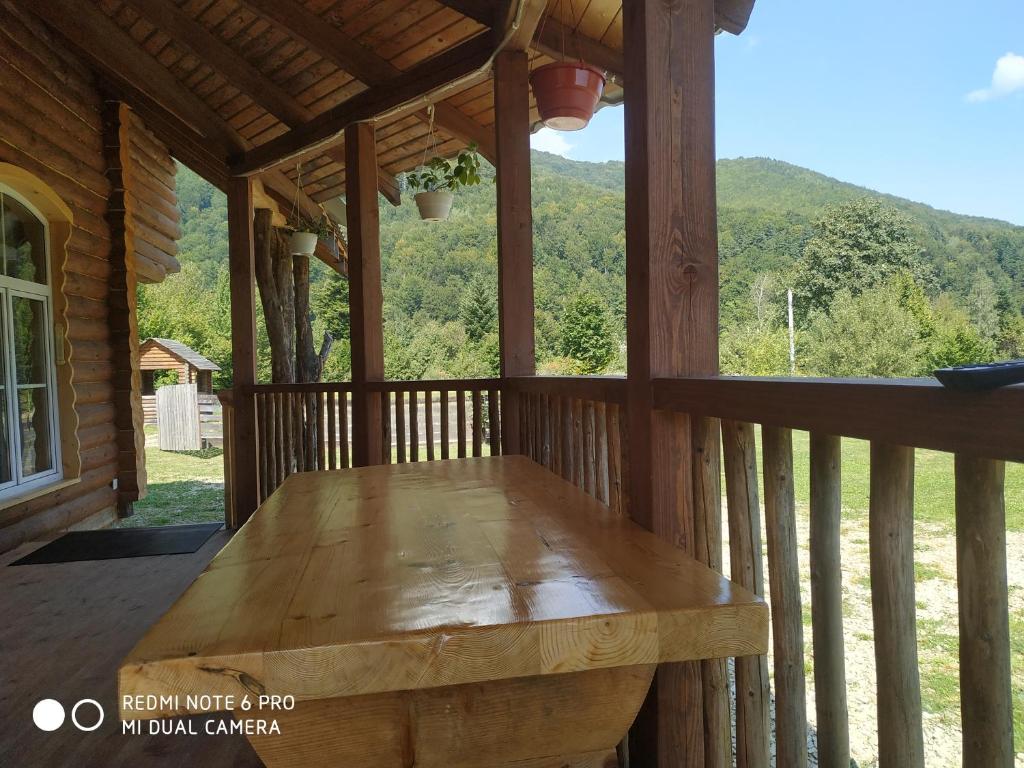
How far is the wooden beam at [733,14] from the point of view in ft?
8.63

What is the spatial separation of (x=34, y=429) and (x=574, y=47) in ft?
15.3

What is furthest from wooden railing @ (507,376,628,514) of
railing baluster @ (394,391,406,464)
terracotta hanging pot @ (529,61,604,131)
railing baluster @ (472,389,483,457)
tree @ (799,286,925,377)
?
tree @ (799,286,925,377)

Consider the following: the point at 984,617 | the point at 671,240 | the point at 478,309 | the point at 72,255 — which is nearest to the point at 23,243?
the point at 72,255

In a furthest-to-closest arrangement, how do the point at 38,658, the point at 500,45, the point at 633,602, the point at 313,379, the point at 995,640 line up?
1. the point at 313,379
2. the point at 500,45
3. the point at 38,658
4. the point at 633,602
5. the point at 995,640

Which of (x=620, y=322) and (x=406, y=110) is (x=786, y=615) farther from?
(x=620, y=322)

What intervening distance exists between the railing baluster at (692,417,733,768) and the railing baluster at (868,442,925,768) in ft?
1.67

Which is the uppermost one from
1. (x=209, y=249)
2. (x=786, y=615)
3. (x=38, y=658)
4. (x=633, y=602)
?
(x=209, y=249)

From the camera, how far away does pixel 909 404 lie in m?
0.76

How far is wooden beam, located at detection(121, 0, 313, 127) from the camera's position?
13.7ft

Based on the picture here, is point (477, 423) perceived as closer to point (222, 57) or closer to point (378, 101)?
point (378, 101)

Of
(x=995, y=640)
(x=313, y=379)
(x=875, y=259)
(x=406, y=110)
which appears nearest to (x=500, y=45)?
(x=406, y=110)

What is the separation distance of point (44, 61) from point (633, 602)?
615cm

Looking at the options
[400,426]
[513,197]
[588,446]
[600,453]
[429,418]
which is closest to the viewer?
[600,453]

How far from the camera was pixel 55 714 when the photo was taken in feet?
6.87
